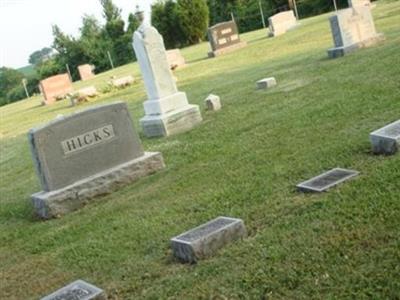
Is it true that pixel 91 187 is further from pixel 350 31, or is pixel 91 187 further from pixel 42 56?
pixel 42 56

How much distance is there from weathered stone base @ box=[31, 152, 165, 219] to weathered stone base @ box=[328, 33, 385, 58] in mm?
7087

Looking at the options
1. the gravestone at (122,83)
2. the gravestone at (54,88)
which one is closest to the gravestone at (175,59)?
the gravestone at (122,83)

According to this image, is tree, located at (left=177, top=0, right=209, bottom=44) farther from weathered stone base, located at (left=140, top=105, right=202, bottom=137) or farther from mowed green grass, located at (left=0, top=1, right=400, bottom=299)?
weathered stone base, located at (left=140, top=105, right=202, bottom=137)

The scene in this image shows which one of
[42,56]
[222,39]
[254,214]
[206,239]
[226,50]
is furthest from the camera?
Result: [42,56]

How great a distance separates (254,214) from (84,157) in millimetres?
3003

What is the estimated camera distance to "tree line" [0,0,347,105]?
3881cm

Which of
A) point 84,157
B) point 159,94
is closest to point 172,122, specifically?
point 159,94

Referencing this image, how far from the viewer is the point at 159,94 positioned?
9.88 meters

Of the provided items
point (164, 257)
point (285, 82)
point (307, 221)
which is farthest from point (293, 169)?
point (285, 82)

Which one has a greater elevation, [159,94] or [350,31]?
[350,31]

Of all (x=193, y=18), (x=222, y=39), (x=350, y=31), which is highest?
(x=193, y=18)

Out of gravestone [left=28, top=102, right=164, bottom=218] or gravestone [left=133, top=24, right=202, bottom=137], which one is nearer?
gravestone [left=28, top=102, right=164, bottom=218]

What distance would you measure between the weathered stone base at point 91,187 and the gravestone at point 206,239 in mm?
2743

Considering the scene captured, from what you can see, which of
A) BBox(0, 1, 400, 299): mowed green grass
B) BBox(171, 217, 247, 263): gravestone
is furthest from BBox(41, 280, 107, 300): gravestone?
BBox(171, 217, 247, 263): gravestone
